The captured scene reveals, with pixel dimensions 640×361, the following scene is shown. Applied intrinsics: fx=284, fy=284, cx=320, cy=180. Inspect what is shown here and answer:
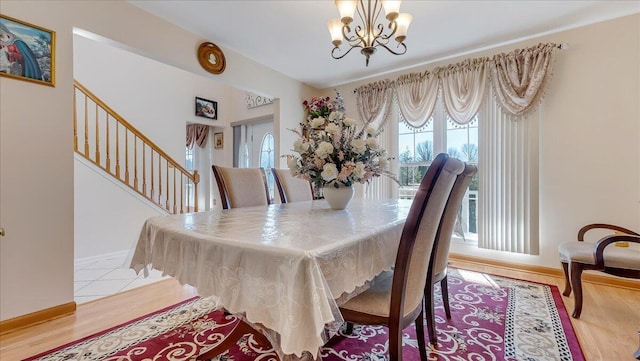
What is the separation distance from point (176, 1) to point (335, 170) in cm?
205

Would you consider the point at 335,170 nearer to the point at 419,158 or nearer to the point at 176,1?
the point at 176,1

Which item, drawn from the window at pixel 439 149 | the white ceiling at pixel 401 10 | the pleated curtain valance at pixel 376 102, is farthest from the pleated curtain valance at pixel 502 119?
the pleated curtain valance at pixel 376 102

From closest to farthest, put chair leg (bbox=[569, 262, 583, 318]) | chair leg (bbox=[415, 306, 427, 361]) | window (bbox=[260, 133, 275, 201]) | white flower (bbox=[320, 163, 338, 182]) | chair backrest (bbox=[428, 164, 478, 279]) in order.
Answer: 1. chair leg (bbox=[415, 306, 427, 361])
2. chair backrest (bbox=[428, 164, 478, 279])
3. white flower (bbox=[320, 163, 338, 182])
4. chair leg (bbox=[569, 262, 583, 318])
5. window (bbox=[260, 133, 275, 201])

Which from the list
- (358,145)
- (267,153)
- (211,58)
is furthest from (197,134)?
(358,145)

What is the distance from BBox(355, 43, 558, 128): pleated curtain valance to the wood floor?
181cm

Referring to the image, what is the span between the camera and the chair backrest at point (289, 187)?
2623 millimetres

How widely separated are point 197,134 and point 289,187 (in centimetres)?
475

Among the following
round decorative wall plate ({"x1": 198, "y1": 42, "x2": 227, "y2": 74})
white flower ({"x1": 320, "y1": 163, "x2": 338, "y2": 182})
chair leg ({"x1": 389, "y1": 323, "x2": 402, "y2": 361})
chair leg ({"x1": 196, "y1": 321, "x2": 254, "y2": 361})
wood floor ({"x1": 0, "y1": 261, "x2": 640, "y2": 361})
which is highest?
round decorative wall plate ({"x1": 198, "y1": 42, "x2": 227, "y2": 74})

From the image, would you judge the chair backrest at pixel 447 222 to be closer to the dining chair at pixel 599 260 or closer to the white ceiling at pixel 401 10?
the dining chair at pixel 599 260

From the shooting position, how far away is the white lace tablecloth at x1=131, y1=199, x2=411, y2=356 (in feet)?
2.64

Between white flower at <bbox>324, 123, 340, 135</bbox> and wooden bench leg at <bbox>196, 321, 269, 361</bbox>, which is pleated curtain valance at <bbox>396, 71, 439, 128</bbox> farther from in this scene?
wooden bench leg at <bbox>196, 321, 269, 361</bbox>

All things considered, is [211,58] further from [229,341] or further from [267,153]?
[229,341]

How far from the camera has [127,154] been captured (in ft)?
13.4

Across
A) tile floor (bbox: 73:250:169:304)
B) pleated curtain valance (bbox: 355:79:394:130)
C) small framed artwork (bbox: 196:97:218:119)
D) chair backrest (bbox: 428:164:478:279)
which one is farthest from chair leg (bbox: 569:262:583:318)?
small framed artwork (bbox: 196:97:218:119)
